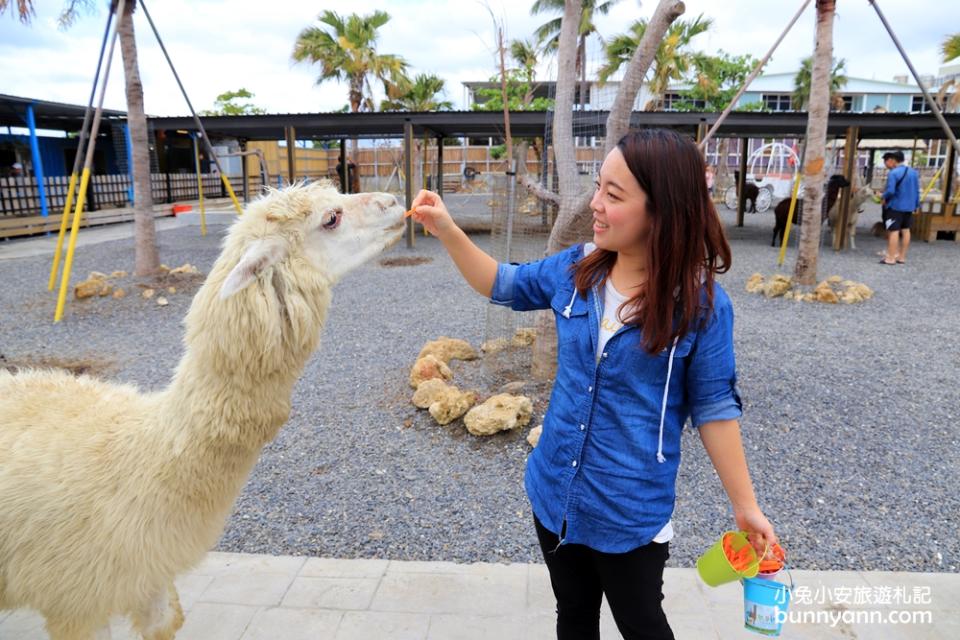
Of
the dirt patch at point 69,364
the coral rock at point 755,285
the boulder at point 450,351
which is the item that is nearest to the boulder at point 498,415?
the boulder at point 450,351

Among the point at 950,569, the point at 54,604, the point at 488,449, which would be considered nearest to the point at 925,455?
the point at 950,569

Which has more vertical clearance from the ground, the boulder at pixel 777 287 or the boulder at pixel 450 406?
the boulder at pixel 777 287

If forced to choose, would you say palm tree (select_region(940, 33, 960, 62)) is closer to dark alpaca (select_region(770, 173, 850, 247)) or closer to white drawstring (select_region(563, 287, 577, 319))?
dark alpaca (select_region(770, 173, 850, 247))

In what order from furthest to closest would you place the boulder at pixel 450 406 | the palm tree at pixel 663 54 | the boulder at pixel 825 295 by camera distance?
the palm tree at pixel 663 54
the boulder at pixel 825 295
the boulder at pixel 450 406

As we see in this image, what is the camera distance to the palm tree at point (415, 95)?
24.5m

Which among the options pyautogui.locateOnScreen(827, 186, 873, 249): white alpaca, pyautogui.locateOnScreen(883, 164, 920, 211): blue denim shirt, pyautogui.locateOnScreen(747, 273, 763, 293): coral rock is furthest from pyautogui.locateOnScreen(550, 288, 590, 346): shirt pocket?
pyautogui.locateOnScreen(827, 186, 873, 249): white alpaca

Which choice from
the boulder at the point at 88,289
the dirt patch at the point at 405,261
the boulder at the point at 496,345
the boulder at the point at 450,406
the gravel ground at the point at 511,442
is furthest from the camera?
the dirt patch at the point at 405,261

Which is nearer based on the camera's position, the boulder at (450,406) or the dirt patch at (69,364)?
the boulder at (450,406)

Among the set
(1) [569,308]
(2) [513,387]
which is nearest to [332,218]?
(1) [569,308]

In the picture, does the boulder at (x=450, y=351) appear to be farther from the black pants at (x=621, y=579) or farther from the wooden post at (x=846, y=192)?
the wooden post at (x=846, y=192)

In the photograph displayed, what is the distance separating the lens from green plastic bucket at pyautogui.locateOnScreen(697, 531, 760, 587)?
1674 millimetres

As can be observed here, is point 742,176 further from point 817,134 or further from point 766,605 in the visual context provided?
point 766,605

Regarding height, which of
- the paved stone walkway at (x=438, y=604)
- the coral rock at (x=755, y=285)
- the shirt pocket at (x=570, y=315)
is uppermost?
the shirt pocket at (x=570, y=315)

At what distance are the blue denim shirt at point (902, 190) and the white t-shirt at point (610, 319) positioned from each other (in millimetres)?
12628
